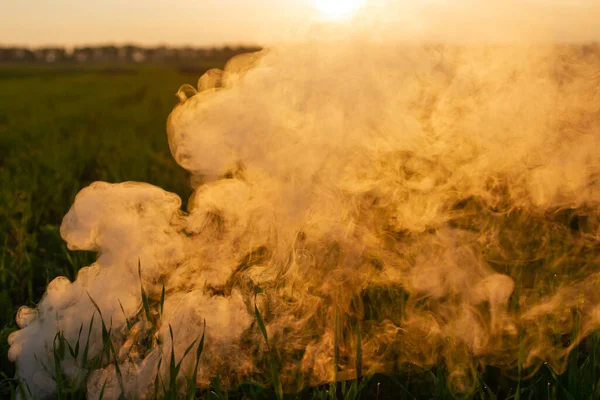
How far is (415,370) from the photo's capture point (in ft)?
7.06

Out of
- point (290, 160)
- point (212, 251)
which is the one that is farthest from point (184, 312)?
point (290, 160)

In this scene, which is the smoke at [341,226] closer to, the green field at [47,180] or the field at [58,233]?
the field at [58,233]

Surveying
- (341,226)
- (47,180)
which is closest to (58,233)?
(47,180)

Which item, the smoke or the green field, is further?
the green field

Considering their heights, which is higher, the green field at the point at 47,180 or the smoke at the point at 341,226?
the smoke at the point at 341,226

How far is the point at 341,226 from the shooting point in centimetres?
232

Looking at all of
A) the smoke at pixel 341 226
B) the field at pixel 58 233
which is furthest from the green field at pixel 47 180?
the smoke at pixel 341 226

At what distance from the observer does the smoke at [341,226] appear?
2062 mm

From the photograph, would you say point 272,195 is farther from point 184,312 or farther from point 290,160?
point 184,312

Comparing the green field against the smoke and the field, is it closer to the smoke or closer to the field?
the field

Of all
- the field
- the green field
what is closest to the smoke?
the field

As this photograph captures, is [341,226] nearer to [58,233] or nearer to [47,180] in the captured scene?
[58,233]

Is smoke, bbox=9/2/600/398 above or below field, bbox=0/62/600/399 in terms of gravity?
above

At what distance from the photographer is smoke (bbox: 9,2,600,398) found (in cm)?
206
